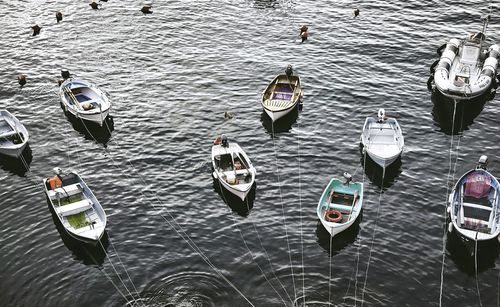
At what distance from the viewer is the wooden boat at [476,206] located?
116ft

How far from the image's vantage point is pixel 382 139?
46406mm

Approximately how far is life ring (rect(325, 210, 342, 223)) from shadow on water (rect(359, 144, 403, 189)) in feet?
21.7

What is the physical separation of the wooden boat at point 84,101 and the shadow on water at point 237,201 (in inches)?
593

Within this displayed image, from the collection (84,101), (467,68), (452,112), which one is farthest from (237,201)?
(467,68)

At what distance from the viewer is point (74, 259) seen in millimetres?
36781

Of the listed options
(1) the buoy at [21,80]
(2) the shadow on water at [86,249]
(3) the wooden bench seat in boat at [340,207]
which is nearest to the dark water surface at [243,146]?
(2) the shadow on water at [86,249]

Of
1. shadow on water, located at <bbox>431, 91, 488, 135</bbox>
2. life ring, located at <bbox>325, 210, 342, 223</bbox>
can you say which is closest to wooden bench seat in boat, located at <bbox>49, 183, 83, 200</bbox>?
life ring, located at <bbox>325, 210, 342, 223</bbox>

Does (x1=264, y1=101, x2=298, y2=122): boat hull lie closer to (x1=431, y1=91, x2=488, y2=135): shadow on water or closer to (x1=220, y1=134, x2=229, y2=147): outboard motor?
(x1=220, y1=134, x2=229, y2=147): outboard motor

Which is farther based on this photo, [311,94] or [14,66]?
[14,66]

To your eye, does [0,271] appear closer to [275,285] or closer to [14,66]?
[275,285]

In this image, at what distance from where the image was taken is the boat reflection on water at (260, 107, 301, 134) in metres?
50.1

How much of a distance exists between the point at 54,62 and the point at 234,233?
36.5m

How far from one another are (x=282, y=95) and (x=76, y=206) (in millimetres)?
23299

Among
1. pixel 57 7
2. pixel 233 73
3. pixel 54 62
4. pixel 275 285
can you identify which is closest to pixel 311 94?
pixel 233 73
